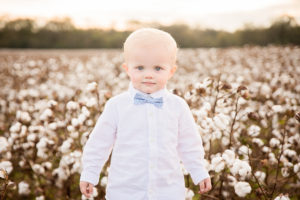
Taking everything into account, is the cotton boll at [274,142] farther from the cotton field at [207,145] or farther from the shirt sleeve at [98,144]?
the shirt sleeve at [98,144]

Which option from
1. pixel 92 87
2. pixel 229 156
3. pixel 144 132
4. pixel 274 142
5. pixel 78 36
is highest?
pixel 78 36

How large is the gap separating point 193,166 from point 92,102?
1.28m

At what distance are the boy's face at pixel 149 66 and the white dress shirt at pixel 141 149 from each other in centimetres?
7

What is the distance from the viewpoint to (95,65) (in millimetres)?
8016

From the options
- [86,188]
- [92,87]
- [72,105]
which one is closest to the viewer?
[86,188]

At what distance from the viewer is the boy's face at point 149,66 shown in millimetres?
1660

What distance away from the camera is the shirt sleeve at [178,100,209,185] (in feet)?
6.02

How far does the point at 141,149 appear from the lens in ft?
5.61

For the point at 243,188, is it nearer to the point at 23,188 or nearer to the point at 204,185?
the point at 204,185

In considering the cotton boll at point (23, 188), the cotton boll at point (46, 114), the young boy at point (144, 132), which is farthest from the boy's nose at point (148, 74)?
the cotton boll at point (23, 188)

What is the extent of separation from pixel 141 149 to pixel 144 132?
0.33ft

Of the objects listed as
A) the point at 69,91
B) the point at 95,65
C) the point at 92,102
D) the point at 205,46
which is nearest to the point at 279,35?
the point at 205,46

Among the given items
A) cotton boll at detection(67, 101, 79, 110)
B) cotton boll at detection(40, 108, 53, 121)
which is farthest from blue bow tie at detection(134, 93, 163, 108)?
cotton boll at detection(40, 108, 53, 121)

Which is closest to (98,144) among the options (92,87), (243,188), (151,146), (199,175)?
(151,146)
